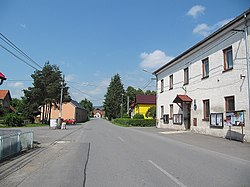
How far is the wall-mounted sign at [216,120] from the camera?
1788 centimetres

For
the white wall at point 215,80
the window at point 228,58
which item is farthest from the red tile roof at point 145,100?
the window at point 228,58

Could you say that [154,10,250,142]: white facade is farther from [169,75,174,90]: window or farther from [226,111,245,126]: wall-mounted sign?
[169,75,174,90]: window

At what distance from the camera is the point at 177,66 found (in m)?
27.5

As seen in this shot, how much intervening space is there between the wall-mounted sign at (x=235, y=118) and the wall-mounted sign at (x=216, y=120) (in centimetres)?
153

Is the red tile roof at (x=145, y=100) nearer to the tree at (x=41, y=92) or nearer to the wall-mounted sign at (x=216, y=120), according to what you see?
the tree at (x=41, y=92)

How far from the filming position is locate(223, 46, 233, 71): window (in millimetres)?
17503

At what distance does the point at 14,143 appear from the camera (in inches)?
403

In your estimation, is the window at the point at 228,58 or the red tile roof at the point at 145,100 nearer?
the window at the point at 228,58

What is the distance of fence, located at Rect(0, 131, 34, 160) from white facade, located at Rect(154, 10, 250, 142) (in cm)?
1266

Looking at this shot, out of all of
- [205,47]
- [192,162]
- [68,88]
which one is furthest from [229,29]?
[68,88]

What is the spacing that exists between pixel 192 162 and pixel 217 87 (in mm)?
11687

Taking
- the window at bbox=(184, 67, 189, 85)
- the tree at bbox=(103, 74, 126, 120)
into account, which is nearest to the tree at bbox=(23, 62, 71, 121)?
the window at bbox=(184, 67, 189, 85)

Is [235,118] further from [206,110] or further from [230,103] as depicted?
[206,110]

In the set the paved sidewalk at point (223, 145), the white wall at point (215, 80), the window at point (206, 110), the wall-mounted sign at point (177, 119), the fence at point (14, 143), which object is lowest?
the paved sidewalk at point (223, 145)
